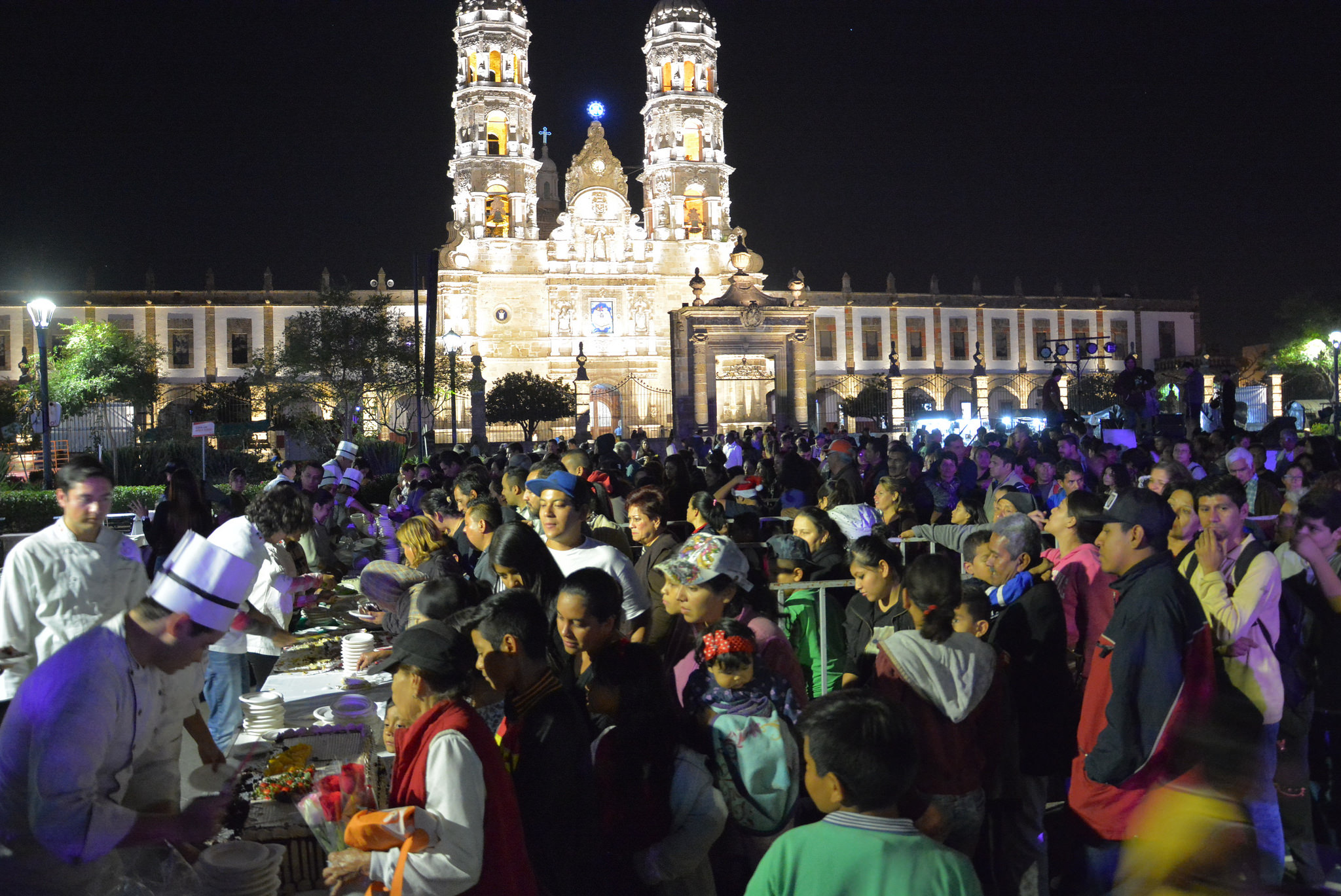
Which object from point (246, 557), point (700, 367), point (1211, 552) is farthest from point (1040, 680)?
point (700, 367)

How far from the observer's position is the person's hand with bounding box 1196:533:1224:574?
15.2 ft

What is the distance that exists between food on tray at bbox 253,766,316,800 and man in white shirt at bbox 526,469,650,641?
1429 millimetres

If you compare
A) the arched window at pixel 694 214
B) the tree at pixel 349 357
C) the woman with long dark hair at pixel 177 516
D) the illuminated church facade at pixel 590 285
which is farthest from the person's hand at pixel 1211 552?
the arched window at pixel 694 214

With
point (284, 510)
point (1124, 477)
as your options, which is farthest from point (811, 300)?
point (284, 510)

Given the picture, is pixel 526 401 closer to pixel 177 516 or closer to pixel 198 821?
pixel 177 516

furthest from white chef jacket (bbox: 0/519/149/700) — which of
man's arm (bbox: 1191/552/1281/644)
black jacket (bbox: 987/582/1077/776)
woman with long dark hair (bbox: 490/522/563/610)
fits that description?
man's arm (bbox: 1191/552/1281/644)

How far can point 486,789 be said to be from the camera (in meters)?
2.62

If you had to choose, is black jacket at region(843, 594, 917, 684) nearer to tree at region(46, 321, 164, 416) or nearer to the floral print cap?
the floral print cap

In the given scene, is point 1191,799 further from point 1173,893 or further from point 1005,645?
point 1005,645

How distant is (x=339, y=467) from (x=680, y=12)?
43.4 m

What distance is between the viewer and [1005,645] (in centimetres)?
430

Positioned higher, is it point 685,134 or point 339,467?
point 685,134

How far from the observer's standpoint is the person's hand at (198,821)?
2.66 metres

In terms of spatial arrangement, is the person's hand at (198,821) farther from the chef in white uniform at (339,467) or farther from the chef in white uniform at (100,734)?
the chef in white uniform at (339,467)
